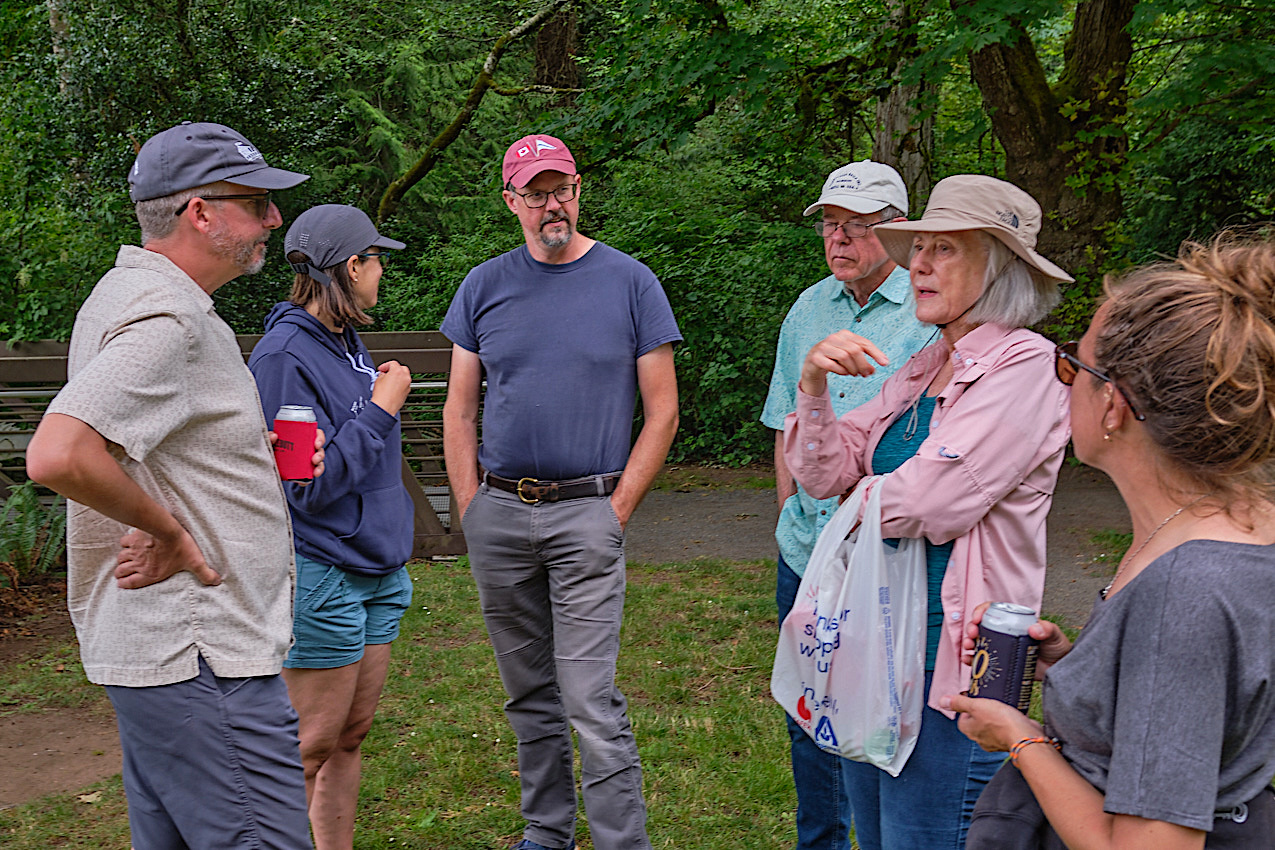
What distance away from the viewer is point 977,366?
231 cm

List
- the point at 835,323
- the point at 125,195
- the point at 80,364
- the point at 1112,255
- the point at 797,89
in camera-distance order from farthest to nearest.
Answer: the point at 125,195, the point at 797,89, the point at 1112,255, the point at 835,323, the point at 80,364

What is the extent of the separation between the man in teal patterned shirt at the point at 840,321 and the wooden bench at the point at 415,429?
13.9 feet

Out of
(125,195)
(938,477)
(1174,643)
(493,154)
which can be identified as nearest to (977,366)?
(938,477)

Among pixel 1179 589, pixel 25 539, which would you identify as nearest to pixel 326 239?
pixel 1179 589

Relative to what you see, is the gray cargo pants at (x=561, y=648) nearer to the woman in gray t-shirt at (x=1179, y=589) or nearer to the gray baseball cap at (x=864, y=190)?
the gray baseball cap at (x=864, y=190)

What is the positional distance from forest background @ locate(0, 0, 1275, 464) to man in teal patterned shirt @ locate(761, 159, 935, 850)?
11.9 ft

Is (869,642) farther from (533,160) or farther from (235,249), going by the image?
(533,160)

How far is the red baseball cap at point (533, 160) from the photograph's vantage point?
356 cm

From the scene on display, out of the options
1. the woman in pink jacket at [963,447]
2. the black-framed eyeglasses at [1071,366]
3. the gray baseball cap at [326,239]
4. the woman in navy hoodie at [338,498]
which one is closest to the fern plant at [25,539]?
the woman in navy hoodie at [338,498]

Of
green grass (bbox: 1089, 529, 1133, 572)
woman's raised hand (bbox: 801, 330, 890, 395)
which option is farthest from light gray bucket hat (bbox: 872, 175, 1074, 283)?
green grass (bbox: 1089, 529, 1133, 572)

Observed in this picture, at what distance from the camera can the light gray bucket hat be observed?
2379mm

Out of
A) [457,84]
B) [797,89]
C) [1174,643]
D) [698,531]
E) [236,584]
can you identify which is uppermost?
[457,84]

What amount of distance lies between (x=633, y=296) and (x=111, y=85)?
10.8m

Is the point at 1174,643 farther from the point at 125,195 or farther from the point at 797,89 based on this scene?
the point at 125,195
